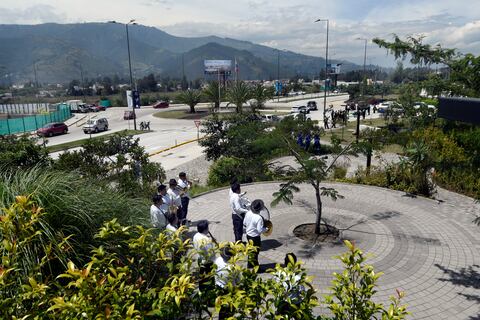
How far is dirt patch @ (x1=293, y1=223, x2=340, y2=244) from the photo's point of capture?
30.3 ft

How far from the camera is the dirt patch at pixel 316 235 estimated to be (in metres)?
9.24

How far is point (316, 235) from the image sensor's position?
31.0 feet

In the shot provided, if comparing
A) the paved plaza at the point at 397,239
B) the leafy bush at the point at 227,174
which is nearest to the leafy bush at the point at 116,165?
the paved plaza at the point at 397,239

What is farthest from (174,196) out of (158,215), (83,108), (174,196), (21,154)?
(83,108)

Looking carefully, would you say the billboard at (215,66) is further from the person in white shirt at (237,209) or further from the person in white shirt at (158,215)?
the person in white shirt at (158,215)

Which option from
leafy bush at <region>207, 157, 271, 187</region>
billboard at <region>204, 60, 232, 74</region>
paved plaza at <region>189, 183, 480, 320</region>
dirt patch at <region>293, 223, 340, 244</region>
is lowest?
paved plaza at <region>189, 183, 480, 320</region>

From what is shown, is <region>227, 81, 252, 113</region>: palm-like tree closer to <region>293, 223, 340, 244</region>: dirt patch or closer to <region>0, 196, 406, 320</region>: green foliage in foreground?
<region>293, 223, 340, 244</region>: dirt patch

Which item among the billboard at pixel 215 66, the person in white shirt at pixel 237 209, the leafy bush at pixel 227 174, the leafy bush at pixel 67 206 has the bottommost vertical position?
the leafy bush at pixel 227 174

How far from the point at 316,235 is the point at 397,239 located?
2.10m

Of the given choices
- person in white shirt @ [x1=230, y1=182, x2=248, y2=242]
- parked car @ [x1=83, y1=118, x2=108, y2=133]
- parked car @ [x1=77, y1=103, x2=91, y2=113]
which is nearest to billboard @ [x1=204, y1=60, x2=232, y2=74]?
parked car @ [x1=77, y1=103, x2=91, y2=113]

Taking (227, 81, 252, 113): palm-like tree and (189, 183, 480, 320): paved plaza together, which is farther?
(227, 81, 252, 113): palm-like tree

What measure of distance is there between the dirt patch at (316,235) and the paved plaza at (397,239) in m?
0.20

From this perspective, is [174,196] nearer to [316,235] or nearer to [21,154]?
[316,235]

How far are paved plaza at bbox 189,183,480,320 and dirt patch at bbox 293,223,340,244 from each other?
195mm
